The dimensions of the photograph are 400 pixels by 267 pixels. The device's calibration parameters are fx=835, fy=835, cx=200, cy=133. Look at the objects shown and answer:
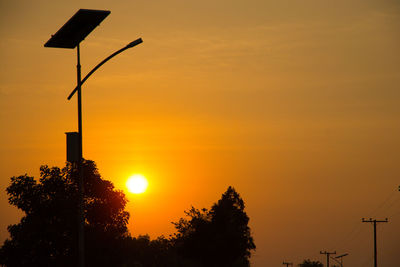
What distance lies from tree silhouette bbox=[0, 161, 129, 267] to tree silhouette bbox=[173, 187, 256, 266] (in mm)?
42113

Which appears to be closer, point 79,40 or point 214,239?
point 79,40

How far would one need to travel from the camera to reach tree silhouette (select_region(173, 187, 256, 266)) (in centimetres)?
12100

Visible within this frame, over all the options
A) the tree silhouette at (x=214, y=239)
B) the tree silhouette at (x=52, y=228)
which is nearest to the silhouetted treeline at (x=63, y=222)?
the tree silhouette at (x=52, y=228)

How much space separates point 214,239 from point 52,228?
49502mm

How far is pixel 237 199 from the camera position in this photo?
146 meters

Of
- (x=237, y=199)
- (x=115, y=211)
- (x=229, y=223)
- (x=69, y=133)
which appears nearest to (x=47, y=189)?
(x=115, y=211)

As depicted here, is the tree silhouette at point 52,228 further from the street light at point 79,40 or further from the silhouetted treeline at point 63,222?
the street light at point 79,40

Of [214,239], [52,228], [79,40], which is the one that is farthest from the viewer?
[214,239]

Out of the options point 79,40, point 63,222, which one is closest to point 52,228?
point 63,222

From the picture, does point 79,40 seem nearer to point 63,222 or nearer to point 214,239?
point 63,222

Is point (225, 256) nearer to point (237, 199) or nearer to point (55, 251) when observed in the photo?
point (237, 199)

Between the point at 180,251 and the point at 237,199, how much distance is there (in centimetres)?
2155

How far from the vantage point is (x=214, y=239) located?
123125 mm

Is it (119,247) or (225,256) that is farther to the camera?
(225,256)
